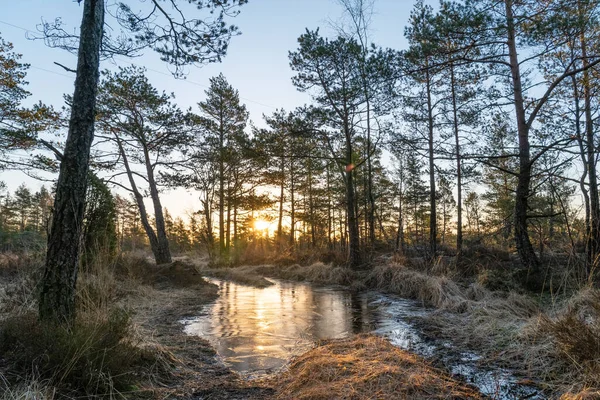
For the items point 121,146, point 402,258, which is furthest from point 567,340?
point 121,146

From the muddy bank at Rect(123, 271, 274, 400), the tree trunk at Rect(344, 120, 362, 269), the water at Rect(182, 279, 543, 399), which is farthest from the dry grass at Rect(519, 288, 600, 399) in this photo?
the tree trunk at Rect(344, 120, 362, 269)

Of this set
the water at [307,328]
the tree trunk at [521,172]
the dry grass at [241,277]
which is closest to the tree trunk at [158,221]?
the dry grass at [241,277]

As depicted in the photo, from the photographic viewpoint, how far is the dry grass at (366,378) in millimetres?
2586

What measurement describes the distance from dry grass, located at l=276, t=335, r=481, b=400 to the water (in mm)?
380

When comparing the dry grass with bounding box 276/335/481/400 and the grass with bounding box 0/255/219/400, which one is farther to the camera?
the dry grass with bounding box 276/335/481/400

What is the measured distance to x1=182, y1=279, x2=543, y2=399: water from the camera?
3502 mm

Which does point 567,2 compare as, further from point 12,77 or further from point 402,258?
point 12,77

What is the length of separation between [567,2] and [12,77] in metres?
16.7

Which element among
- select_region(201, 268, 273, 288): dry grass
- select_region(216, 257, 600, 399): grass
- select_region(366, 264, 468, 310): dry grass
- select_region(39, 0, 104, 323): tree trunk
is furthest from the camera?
select_region(201, 268, 273, 288): dry grass

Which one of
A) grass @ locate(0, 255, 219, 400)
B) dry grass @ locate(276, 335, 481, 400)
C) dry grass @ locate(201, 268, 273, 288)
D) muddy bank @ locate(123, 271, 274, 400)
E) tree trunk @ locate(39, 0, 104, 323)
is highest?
tree trunk @ locate(39, 0, 104, 323)

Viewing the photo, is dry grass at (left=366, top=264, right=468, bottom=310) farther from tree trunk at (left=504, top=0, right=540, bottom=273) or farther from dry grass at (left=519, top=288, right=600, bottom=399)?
dry grass at (left=519, top=288, right=600, bottom=399)

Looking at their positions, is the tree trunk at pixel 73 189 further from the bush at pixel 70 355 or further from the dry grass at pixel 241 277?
the dry grass at pixel 241 277

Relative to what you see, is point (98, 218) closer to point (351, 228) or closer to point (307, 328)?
point (307, 328)

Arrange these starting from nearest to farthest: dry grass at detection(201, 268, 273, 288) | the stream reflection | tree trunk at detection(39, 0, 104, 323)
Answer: tree trunk at detection(39, 0, 104, 323) → the stream reflection → dry grass at detection(201, 268, 273, 288)
